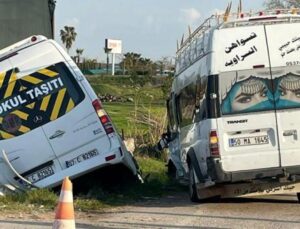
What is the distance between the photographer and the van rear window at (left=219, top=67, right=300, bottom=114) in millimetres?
9984

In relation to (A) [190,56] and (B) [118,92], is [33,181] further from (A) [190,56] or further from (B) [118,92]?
(B) [118,92]

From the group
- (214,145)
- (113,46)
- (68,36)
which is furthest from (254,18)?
(68,36)

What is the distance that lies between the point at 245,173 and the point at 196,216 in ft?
3.32

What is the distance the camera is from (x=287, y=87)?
10031 mm

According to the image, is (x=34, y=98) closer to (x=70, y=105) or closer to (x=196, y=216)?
(x=70, y=105)

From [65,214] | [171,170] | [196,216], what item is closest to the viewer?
[65,214]

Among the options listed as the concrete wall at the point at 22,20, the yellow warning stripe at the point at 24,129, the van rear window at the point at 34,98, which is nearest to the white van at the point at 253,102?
Result: the van rear window at the point at 34,98

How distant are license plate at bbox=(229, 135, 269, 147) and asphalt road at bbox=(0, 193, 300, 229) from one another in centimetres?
106

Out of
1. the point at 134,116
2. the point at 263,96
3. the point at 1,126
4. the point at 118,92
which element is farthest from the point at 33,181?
the point at 118,92

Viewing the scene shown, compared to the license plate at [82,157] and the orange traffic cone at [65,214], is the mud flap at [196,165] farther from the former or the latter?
the orange traffic cone at [65,214]

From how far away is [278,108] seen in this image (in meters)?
10.0

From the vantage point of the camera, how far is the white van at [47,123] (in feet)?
34.6

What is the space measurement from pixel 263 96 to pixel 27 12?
543 cm

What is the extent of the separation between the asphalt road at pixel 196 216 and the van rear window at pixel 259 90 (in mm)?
1609
